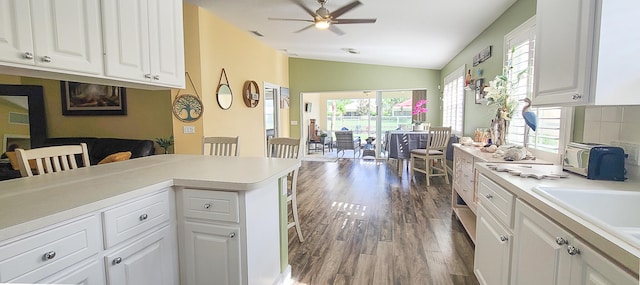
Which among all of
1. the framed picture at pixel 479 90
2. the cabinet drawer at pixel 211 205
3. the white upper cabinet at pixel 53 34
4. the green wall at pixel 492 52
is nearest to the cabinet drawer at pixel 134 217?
the cabinet drawer at pixel 211 205

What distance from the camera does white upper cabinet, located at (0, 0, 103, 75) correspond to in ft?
3.97

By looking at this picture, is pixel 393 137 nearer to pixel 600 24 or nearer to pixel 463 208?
pixel 463 208

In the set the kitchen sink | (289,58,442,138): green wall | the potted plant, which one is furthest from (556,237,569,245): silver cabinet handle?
(289,58,442,138): green wall

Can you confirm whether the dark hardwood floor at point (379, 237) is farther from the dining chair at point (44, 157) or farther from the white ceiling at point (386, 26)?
the white ceiling at point (386, 26)

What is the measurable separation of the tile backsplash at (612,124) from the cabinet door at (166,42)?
8.88 feet

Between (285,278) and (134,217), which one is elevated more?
(134,217)

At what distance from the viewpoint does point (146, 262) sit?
4.69 feet

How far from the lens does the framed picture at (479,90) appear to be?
3801 mm

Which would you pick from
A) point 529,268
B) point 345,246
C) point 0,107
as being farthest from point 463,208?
point 0,107

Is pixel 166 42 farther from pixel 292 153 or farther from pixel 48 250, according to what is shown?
pixel 48 250

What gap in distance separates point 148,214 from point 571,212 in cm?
180

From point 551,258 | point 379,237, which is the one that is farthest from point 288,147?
point 551,258

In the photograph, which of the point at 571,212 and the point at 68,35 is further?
the point at 68,35

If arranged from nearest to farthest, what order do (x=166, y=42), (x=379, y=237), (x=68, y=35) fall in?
(x=68, y=35)
(x=166, y=42)
(x=379, y=237)
